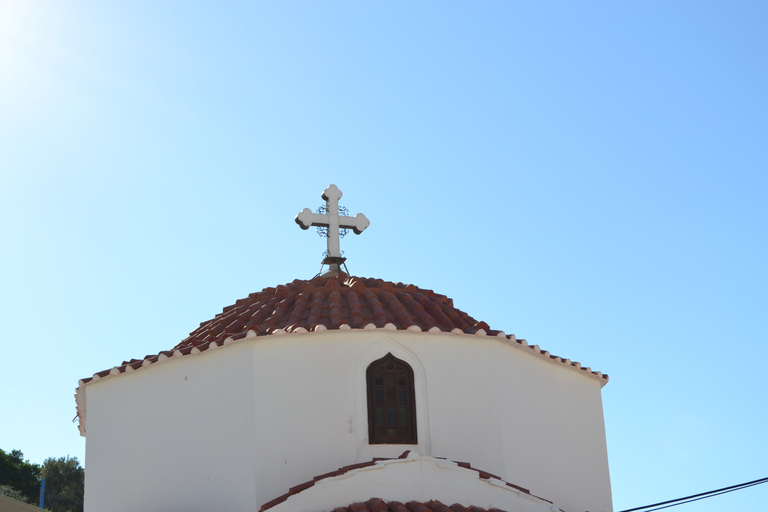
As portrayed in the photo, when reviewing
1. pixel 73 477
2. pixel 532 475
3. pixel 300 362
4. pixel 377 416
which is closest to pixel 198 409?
pixel 300 362

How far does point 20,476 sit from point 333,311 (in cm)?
2522

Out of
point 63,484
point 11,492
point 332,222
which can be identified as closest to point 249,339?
point 332,222

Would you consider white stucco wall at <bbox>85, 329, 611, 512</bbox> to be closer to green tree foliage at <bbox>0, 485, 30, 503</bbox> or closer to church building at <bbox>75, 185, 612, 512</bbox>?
church building at <bbox>75, 185, 612, 512</bbox>

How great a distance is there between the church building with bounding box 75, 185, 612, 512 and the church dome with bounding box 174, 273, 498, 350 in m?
0.04

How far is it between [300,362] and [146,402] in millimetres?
2059

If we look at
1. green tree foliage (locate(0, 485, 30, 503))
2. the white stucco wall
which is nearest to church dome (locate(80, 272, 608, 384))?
the white stucco wall

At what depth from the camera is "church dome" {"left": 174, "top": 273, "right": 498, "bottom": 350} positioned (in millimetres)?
11383

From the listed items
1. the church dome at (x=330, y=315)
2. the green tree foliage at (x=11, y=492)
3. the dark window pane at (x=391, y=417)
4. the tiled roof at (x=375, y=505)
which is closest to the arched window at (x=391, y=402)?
the dark window pane at (x=391, y=417)

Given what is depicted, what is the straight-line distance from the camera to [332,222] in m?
14.0

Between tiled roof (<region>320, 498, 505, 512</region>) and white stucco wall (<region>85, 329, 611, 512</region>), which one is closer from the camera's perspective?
tiled roof (<region>320, 498, 505, 512</region>)

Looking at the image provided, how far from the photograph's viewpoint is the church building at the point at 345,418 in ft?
33.8

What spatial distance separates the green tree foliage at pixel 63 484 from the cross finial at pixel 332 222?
20.1m

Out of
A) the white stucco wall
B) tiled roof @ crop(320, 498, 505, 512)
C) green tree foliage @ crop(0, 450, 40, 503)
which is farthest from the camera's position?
green tree foliage @ crop(0, 450, 40, 503)

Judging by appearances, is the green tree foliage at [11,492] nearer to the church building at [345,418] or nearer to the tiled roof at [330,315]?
the tiled roof at [330,315]
